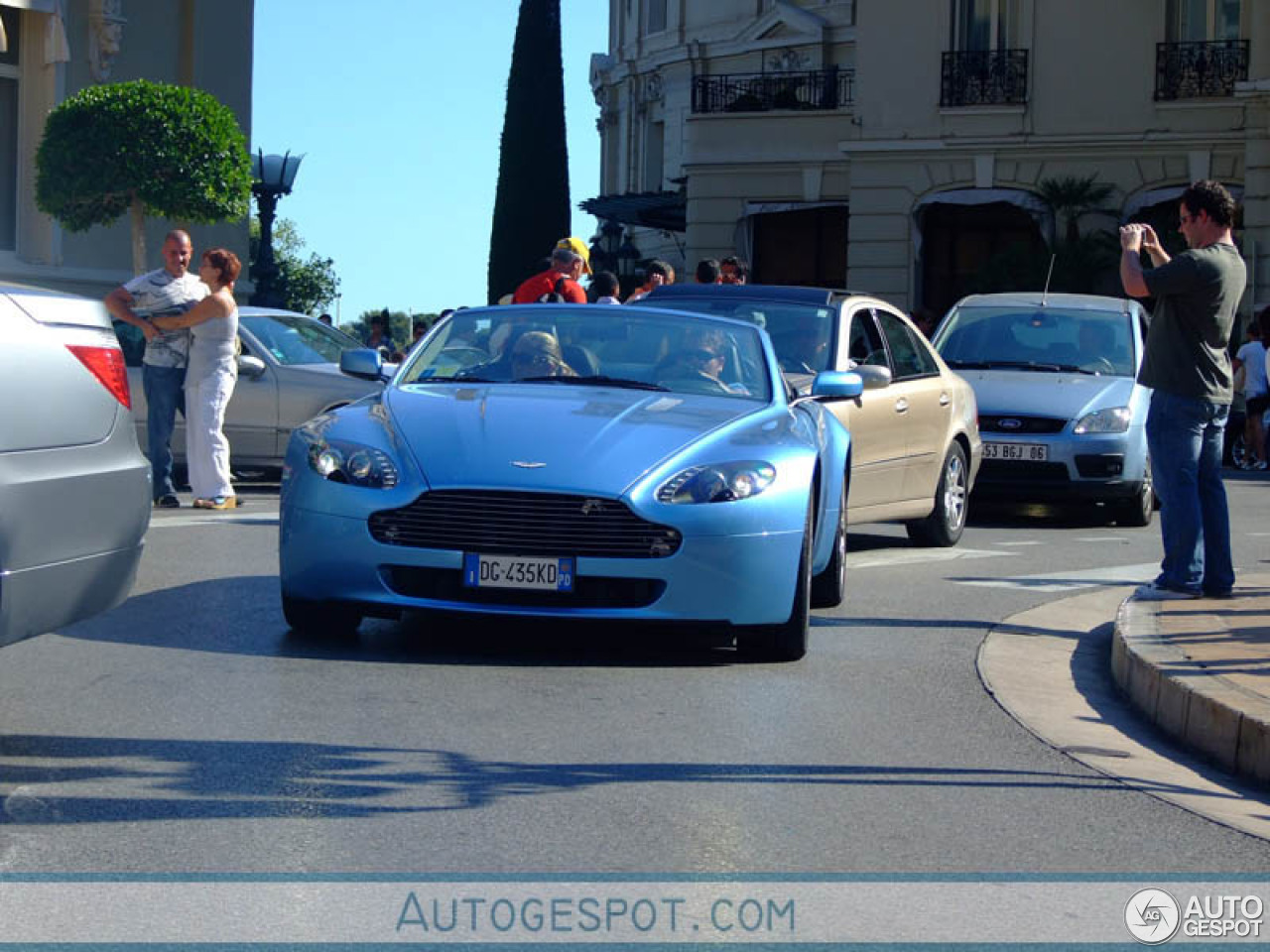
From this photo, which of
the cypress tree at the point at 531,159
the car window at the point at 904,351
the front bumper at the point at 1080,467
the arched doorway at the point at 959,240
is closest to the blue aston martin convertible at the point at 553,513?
A: the car window at the point at 904,351

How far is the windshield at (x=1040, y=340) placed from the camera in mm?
16672

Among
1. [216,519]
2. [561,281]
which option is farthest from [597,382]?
[561,281]

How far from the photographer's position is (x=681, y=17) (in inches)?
2376

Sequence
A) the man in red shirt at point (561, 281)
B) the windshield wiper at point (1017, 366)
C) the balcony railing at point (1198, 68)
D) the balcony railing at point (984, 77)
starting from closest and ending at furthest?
the man in red shirt at point (561, 281), the windshield wiper at point (1017, 366), the balcony railing at point (1198, 68), the balcony railing at point (984, 77)

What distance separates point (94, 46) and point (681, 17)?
33371 millimetres

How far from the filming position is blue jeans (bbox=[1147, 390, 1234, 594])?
9.46 m

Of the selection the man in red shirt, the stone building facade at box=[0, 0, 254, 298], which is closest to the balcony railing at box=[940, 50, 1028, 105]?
the stone building facade at box=[0, 0, 254, 298]

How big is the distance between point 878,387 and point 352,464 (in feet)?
14.7

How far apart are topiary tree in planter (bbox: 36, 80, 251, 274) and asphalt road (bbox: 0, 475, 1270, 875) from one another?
17063mm

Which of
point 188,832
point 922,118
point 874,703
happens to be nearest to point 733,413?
point 874,703

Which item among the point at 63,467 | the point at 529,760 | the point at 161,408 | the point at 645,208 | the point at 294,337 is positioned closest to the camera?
the point at 63,467

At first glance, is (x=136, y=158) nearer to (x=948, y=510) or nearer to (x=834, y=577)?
(x=948, y=510)

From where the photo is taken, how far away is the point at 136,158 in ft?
84.4

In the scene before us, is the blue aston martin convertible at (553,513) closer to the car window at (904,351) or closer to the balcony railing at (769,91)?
the car window at (904,351)
